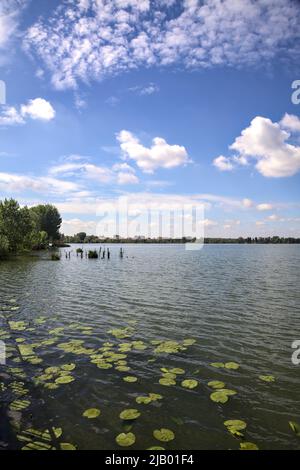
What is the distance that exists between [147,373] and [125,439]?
3.35 meters

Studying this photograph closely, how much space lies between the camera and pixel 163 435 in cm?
644

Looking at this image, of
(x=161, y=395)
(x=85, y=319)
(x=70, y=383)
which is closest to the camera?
(x=161, y=395)

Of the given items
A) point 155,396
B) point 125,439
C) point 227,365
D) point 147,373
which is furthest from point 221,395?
point 125,439

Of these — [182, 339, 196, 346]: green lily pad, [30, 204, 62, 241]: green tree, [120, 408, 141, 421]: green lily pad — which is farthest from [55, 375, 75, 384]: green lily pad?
[30, 204, 62, 241]: green tree

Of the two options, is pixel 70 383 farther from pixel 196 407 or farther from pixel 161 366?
pixel 196 407

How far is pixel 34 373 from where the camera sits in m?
9.35

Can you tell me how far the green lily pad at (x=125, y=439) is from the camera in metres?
6.18

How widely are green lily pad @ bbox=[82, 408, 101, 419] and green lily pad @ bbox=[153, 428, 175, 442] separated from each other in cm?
156

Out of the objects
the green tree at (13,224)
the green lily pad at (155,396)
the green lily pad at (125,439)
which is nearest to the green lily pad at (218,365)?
the green lily pad at (155,396)

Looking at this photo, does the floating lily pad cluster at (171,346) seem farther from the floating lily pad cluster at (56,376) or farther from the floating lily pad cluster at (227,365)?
the floating lily pad cluster at (56,376)

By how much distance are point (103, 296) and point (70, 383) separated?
46.1 ft

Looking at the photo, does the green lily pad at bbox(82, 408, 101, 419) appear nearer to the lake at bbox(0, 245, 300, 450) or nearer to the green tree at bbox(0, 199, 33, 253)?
the lake at bbox(0, 245, 300, 450)

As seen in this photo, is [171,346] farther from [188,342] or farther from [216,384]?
[216,384]
